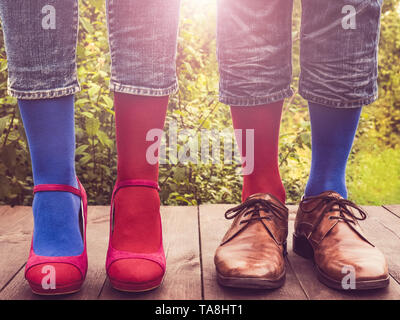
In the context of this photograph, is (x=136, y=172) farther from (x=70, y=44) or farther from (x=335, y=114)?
(x=335, y=114)

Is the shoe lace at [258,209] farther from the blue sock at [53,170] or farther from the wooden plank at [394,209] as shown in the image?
the wooden plank at [394,209]

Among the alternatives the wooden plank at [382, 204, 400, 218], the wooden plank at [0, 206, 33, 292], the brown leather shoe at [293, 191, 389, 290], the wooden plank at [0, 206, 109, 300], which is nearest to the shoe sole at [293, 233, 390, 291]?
the brown leather shoe at [293, 191, 389, 290]

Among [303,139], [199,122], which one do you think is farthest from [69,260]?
[303,139]

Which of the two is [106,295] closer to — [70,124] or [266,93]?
[70,124]

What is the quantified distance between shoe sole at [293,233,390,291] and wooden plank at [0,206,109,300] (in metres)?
0.50

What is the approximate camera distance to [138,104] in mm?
995

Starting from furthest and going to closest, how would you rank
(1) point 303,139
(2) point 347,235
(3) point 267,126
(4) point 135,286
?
(1) point 303,139 < (3) point 267,126 < (2) point 347,235 < (4) point 135,286

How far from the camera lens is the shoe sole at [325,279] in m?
0.98

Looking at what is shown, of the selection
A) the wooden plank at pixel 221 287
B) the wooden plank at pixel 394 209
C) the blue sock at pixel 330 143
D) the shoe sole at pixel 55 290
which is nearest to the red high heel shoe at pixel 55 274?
the shoe sole at pixel 55 290

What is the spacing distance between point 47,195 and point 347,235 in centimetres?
69

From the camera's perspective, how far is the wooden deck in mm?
989

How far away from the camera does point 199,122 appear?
2.05m

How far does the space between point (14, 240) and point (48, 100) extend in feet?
1.89

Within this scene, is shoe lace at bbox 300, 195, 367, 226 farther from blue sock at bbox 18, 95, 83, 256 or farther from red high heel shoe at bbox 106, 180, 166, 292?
blue sock at bbox 18, 95, 83, 256
